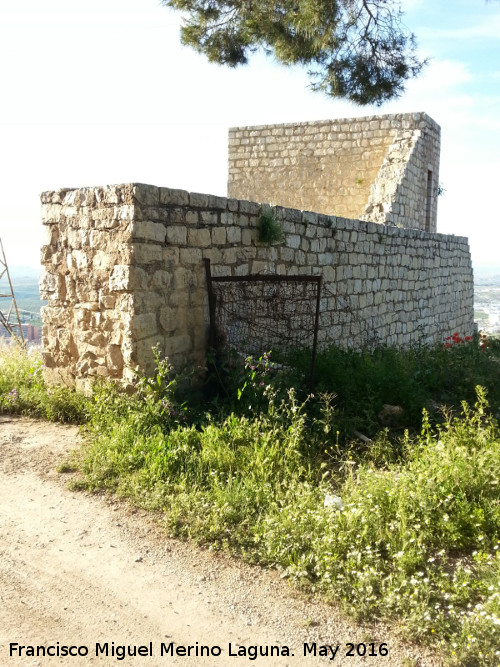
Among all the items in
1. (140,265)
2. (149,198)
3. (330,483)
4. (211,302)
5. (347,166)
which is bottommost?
(330,483)

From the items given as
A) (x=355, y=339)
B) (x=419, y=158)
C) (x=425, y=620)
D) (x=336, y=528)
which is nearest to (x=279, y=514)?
(x=336, y=528)

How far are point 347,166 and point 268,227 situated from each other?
23.4ft

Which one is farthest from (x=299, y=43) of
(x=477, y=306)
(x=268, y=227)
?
(x=477, y=306)

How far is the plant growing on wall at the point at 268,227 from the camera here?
22.3ft

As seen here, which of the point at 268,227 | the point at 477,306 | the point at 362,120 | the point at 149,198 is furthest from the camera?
the point at 477,306

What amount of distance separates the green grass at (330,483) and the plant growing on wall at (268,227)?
4.90ft

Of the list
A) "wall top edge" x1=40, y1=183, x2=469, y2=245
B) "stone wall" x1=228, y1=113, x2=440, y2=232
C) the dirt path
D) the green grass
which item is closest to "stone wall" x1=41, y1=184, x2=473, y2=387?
"wall top edge" x1=40, y1=183, x2=469, y2=245

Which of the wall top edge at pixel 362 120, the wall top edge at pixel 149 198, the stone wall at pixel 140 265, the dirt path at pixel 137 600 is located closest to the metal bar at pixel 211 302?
the stone wall at pixel 140 265

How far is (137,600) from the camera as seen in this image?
3.29 meters

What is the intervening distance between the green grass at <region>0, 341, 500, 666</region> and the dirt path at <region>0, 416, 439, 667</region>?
6.2 inches

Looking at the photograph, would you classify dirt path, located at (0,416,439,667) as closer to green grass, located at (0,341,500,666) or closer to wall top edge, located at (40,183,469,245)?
green grass, located at (0,341,500,666)

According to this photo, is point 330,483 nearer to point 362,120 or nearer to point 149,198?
point 149,198

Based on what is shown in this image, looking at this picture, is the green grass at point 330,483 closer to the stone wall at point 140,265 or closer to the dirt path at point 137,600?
the dirt path at point 137,600

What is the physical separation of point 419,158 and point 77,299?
9067 mm
